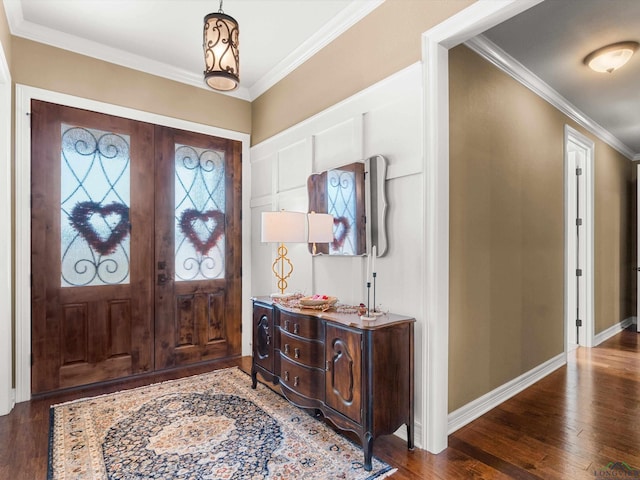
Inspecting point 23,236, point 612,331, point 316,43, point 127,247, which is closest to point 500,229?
point 316,43

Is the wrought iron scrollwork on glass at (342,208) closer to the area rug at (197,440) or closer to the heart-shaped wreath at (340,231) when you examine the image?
the heart-shaped wreath at (340,231)

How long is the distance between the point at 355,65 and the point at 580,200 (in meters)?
3.53

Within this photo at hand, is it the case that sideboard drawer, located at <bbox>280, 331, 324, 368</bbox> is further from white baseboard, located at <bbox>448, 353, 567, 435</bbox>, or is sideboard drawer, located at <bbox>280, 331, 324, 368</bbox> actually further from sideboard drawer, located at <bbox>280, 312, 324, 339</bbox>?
white baseboard, located at <bbox>448, 353, 567, 435</bbox>

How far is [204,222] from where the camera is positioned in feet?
12.5

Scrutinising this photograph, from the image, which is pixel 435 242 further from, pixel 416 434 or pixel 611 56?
pixel 611 56

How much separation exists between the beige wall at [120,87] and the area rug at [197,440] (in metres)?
2.67

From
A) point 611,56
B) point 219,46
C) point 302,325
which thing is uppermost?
point 611,56

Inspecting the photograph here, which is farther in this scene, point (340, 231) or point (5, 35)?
point (340, 231)

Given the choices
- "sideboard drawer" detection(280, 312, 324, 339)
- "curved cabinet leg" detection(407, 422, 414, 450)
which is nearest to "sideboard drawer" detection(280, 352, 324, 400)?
"sideboard drawer" detection(280, 312, 324, 339)

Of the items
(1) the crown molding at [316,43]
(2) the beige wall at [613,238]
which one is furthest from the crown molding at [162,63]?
(2) the beige wall at [613,238]

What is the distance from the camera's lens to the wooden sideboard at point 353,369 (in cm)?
199

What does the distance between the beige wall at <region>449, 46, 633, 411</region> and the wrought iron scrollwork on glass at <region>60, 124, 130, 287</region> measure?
9.50 ft

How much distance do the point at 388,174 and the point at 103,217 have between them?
2.57m

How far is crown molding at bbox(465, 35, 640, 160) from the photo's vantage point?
2.70 metres
